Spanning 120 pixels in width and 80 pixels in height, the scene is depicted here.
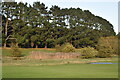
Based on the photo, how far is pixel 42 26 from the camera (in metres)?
67.2

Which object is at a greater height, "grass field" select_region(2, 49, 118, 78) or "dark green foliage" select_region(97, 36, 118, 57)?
"dark green foliage" select_region(97, 36, 118, 57)

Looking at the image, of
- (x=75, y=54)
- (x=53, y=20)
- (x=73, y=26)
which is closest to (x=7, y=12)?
(x=53, y=20)

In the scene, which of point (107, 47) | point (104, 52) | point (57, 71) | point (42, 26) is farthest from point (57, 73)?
point (42, 26)

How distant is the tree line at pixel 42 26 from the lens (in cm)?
6238

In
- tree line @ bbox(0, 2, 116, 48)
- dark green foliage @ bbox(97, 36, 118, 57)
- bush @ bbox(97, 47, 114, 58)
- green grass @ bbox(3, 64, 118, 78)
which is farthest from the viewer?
tree line @ bbox(0, 2, 116, 48)

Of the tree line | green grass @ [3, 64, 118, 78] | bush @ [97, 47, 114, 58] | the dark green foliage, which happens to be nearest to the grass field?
green grass @ [3, 64, 118, 78]

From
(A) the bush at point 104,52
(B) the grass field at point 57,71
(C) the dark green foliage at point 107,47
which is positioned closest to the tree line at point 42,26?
(C) the dark green foliage at point 107,47

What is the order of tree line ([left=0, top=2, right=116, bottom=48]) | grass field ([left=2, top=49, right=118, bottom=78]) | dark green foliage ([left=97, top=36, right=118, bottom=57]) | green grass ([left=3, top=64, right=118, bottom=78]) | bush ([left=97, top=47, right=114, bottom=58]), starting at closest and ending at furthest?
green grass ([left=3, top=64, right=118, bottom=78]) < grass field ([left=2, top=49, right=118, bottom=78]) < bush ([left=97, top=47, right=114, bottom=58]) < dark green foliage ([left=97, top=36, right=118, bottom=57]) < tree line ([left=0, top=2, right=116, bottom=48])

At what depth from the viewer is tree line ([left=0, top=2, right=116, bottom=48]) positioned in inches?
2456

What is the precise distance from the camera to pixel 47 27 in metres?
66.6

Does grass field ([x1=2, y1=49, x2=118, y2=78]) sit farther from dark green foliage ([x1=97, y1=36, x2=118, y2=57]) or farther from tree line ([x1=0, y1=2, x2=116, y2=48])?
tree line ([x1=0, y1=2, x2=116, y2=48])

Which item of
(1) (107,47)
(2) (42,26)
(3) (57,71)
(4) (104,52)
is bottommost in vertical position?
(3) (57,71)

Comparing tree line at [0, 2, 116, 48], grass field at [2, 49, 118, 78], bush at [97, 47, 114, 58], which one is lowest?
grass field at [2, 49, 118, 78]

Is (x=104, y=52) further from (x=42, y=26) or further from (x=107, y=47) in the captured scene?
(x=42, y=26)
